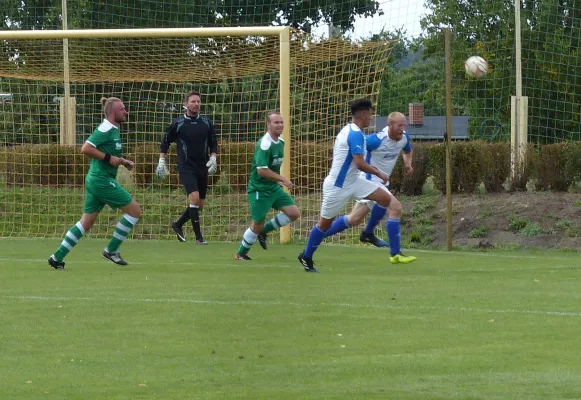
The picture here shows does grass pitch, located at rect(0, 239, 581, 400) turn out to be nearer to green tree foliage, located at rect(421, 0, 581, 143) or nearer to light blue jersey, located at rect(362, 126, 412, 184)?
light blue jersey, located at rect(362, 126, 412, 184)

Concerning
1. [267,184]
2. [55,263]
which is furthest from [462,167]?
[55,263]

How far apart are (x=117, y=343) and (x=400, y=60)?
77.0 feet

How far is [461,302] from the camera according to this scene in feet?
32.1

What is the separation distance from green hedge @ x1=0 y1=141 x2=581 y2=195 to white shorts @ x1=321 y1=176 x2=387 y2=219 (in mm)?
6837

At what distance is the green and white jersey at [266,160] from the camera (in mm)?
14000

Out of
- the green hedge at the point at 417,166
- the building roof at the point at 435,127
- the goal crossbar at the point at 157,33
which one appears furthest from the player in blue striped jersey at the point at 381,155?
the building roof at the point at 435,127

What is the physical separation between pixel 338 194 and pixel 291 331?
15.6ft

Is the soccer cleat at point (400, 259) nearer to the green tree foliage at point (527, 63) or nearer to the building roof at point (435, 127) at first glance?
the green tree foliage at point (527, 63)

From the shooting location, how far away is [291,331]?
834cm

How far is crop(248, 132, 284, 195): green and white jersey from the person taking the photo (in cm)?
1400

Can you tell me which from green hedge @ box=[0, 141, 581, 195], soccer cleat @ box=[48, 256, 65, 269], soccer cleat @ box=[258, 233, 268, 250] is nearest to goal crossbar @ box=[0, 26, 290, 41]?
green hedge @ box=[0, 141, 581, 195]

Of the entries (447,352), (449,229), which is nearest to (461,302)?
(447,352)

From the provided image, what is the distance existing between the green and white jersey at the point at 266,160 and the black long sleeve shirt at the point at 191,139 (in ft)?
8.44

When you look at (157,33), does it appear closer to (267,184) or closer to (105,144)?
(267,184)
